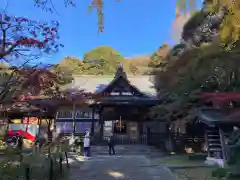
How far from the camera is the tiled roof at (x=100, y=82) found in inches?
1208

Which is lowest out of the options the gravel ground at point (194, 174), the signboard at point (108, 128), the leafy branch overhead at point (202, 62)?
the gravel ground at point (194, 174)

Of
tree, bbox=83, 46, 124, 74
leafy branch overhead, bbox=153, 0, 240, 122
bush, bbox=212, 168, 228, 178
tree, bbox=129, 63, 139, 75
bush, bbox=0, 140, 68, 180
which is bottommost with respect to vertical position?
bush, bbox=212, 168, 228, 178

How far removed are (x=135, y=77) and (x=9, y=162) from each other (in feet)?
88.4

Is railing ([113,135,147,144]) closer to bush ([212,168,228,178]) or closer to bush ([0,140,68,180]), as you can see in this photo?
bush ([212,168,228,178])

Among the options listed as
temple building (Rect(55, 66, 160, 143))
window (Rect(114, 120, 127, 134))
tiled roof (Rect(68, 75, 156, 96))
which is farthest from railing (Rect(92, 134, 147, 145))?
tiled roof (Rect(68, 75, 156, 96))

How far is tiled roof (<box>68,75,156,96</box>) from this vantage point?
30672 millimetres

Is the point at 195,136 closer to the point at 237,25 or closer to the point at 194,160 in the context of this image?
the point at 194,160

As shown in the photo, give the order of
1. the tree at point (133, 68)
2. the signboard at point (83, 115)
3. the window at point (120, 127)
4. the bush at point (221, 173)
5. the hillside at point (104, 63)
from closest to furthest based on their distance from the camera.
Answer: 1. the bush at point (221, 173)
2. the signboard at point (83, 115)
3. the window at point (120, 127)
4. the hillside at point (104, 63)
5. the tree at point (133, 68)

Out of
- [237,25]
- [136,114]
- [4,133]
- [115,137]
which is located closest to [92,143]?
[115,137]

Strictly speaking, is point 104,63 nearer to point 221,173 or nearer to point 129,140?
point 129,140

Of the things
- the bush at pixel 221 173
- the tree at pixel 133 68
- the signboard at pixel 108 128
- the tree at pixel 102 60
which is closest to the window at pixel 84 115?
the signboard at pixel 108 128

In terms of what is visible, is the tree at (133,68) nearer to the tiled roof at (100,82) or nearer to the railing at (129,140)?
the tiled roof at (100,82)

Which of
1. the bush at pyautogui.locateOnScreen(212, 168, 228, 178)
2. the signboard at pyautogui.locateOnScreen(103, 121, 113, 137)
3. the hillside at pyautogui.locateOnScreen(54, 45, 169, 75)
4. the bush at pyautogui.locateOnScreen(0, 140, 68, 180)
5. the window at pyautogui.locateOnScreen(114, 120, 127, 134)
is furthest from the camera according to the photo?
the hillside at pyautogui.locateOnScreen(54, 45, 169, 75)

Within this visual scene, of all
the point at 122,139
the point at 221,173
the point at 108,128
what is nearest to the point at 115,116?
the point at 108,128
